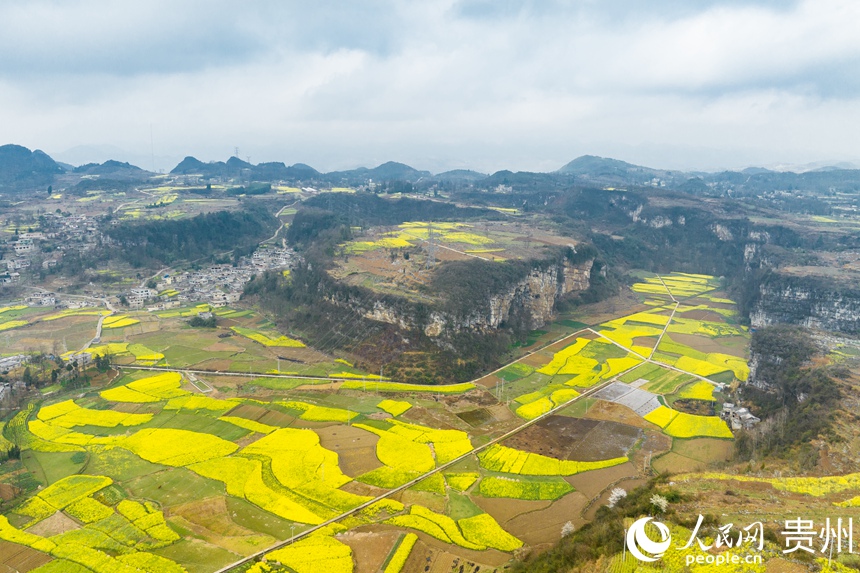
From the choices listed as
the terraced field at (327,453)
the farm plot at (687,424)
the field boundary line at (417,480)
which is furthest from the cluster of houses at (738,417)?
the field boundary line at (417,480)

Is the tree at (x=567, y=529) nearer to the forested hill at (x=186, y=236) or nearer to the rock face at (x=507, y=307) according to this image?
the rock face at (x=507, y=307)

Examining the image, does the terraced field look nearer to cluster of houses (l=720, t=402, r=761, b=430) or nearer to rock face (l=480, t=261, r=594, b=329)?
cluster of houses (l=720, t=402, r=761, b=430)

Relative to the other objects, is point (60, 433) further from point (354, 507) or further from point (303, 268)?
point (303, 268)

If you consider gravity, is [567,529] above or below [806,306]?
below

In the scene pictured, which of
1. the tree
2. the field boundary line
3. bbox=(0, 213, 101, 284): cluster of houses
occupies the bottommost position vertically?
the field boundary line

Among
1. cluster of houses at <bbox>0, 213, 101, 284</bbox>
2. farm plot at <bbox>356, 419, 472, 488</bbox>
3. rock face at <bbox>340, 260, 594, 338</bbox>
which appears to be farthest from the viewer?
cluster of houses at <bbox>0, 213, 101, 284</bbox>

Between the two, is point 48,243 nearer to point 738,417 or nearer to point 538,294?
point 538,294

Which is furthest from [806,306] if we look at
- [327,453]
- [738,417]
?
[327,453]

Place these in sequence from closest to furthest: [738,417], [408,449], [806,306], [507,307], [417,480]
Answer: [417,480] < [408,449] < [738,417] < [507,307] < [806,306]

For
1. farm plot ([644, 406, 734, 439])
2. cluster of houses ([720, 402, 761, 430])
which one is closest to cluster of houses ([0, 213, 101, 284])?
farm plot ([644, 406, 734, 439])

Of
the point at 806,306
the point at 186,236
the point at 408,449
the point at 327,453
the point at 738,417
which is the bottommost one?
the point at 408,449
